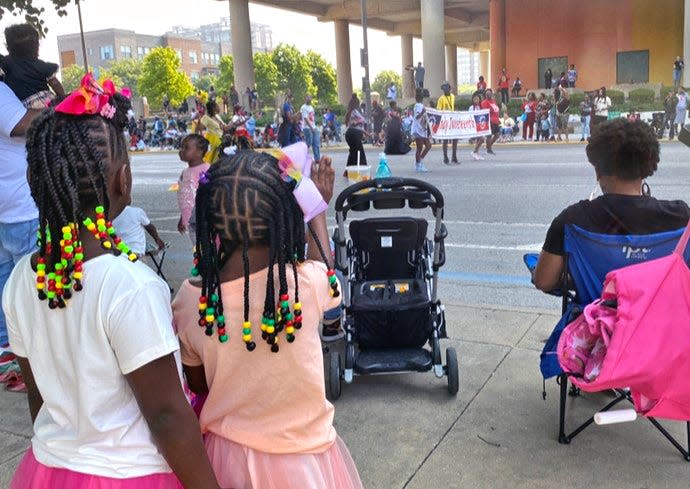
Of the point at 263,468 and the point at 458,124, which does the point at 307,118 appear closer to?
the point at 458,124

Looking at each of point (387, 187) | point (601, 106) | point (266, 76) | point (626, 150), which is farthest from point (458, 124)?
point (266, 76)

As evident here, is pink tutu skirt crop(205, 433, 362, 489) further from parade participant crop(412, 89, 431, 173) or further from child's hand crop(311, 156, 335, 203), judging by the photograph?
parade participant crop(412, 89, 431, 173)

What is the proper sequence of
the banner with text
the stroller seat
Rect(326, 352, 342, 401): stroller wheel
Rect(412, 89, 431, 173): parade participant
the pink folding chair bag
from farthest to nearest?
1. the banner with text
2. Rect(412, 89, 431, 173): parade participant
3. the stroller seat
4. Rect(326, 352, 342, 401): stroller wheel
5. the pink folding chair bag

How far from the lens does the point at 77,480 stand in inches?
66.7

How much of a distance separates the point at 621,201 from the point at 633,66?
129 ft

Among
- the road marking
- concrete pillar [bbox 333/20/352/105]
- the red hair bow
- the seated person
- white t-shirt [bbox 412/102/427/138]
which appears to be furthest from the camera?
concrete pillar [bbox 333/20/352/105]

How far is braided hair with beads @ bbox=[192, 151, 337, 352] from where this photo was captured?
1.82 meters

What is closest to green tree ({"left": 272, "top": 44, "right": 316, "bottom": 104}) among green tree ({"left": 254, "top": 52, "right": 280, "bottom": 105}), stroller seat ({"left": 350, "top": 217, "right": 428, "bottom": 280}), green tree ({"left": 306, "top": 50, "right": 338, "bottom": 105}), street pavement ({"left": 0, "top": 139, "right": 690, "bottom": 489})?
green tree ({"left": 254, "top": 52, "right": 280, "bottom": 105})

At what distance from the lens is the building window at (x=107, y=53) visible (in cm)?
12769

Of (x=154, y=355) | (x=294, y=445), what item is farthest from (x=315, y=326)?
(x=154, y=355)

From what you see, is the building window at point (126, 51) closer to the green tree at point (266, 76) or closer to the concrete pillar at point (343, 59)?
the green tree at point (266, 76)

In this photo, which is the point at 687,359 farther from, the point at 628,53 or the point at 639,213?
the point at 628,53

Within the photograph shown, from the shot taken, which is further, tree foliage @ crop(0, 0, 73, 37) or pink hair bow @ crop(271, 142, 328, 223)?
tree foliage @ crop(0, 0, 73, 37)

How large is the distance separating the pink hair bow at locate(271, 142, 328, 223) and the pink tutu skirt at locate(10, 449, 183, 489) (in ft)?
2.79
